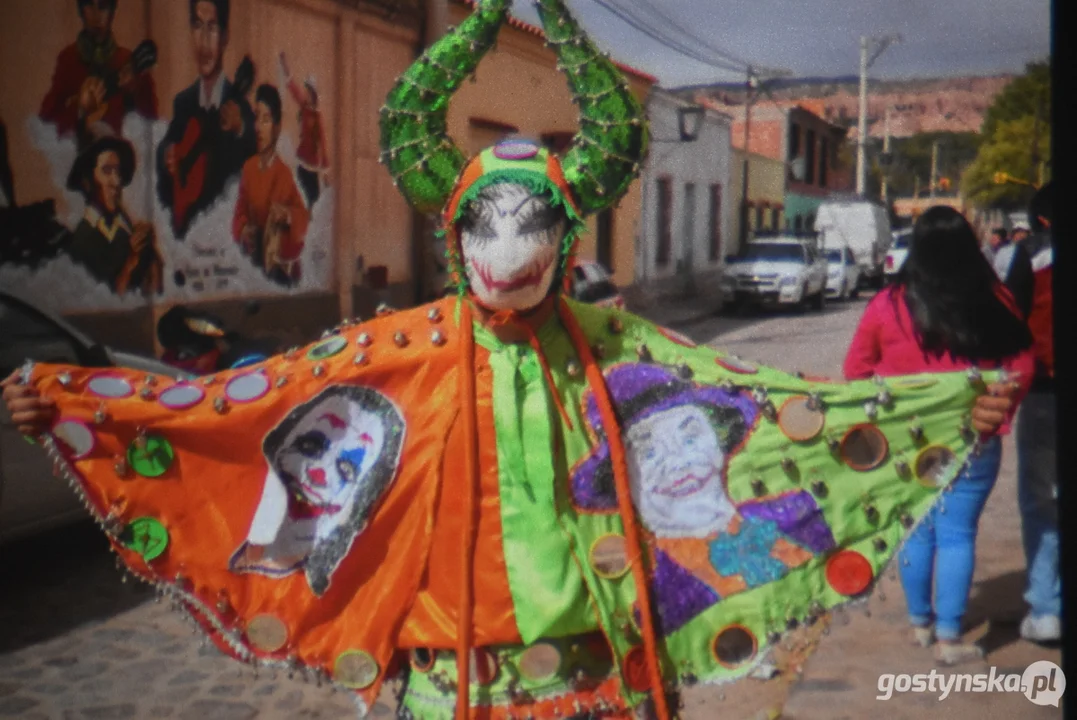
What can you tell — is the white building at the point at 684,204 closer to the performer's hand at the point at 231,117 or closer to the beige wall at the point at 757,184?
the beige wall at the point at 757,184

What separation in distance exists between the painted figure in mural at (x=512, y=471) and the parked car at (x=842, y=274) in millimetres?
18248

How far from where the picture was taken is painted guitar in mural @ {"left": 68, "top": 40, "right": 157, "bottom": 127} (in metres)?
7.93

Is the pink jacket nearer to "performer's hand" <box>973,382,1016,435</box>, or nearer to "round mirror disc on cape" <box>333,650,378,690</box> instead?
"performer's hand" <box>973,382,1016,435</box>

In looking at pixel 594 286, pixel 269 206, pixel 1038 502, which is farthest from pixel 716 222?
pixel 1038 502

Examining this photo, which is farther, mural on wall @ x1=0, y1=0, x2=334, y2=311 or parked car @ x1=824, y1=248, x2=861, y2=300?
parked car @ x1=824, y1=248, x2=861, y2=300

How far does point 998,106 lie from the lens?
3.53 metres

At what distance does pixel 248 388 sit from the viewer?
2.38m

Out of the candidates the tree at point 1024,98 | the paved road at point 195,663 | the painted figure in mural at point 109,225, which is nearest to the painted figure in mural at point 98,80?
the painted figure in mural at point 109,225

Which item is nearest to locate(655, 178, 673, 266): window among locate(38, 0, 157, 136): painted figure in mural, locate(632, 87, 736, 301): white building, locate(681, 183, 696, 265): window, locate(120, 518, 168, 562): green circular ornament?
locate(632, 87, 736, 301): white building

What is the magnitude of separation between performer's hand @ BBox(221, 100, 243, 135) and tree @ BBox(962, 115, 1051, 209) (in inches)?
250

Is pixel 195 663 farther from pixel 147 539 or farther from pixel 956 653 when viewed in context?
pixel 956 653

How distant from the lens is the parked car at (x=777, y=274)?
18875 mm

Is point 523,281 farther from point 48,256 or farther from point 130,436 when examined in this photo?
point 48,256

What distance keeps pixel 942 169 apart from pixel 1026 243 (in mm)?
3460
